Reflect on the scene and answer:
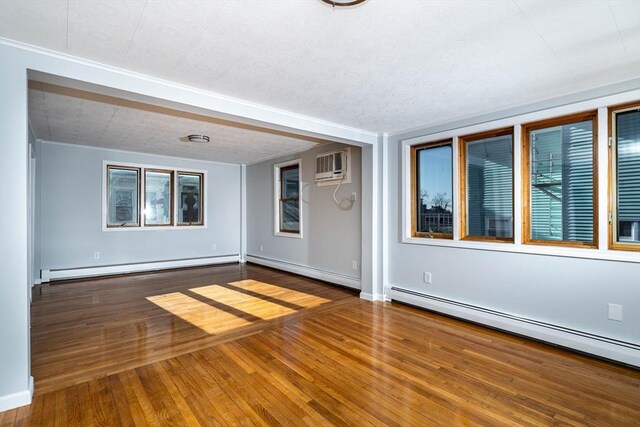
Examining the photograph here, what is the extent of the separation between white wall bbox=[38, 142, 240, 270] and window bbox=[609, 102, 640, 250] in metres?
6.74

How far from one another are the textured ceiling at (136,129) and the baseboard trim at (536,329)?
3056 mm

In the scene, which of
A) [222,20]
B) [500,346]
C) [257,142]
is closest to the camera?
[222,20]

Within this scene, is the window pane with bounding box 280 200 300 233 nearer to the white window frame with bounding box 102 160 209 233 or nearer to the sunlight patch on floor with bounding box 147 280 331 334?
the sunlight patch on floor with bounding box 147 280 331 334

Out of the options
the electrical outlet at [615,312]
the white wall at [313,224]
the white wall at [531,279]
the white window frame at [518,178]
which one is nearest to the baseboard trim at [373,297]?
the white wall at [531,279]

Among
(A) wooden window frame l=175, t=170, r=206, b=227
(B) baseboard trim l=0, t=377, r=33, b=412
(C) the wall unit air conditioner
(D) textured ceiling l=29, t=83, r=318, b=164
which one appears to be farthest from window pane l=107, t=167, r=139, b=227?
(B) baseboard trim l=0, t=377, r=33, b=412

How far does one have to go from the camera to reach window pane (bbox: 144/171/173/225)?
6.46 meters

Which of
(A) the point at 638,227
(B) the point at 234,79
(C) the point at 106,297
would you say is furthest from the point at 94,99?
(A) the point at 638,227

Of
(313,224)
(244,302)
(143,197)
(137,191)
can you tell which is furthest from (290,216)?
(137,191)

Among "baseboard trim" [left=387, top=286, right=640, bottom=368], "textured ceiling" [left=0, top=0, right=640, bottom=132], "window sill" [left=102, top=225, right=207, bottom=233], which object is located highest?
"textured ceiling" [left=0, top=0, right=640, bottom=132]

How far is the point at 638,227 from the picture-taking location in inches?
106

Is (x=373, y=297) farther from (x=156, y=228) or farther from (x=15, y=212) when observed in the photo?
(x=156, y=228)

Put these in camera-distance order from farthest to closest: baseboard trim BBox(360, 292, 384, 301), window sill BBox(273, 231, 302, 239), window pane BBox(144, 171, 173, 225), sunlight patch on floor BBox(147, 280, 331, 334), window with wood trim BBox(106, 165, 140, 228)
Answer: window pane BBox(144, 171, 173, 225)
window sill BBox(273, 231, 302, 239)
window with wood trim BBox(106, 165, 140, 228)
baseboard trim BBox(360, 292, 384, 301)
sunlight patch on floor BBox(147, 280, 331, 334)

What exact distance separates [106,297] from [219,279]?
1.73 metres

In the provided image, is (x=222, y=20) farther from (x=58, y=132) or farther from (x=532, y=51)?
(x=58, y=132)
